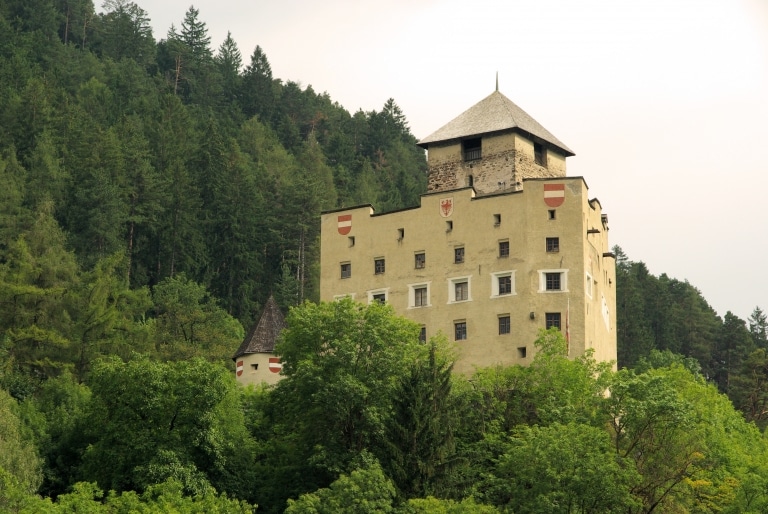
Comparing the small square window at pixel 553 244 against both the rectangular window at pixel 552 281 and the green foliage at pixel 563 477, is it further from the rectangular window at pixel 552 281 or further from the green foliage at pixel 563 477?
the green foliage at pixel 563 477

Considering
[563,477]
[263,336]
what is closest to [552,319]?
[563,477]

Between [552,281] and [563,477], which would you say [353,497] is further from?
[552,281]

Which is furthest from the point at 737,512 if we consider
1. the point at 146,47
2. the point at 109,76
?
the point at 146,47

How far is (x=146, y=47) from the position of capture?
147m

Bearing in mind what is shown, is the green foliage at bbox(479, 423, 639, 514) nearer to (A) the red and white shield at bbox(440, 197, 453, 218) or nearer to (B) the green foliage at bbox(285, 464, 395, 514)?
(B) the green foliage at bbox(285, 464, 395, 514)

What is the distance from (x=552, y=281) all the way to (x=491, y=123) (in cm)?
858

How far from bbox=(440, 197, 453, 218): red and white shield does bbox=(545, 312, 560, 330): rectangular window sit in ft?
17.8

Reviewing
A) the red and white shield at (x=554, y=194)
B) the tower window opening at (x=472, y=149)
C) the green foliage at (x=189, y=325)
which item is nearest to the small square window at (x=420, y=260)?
the red and white shield at (x=554, y=194)

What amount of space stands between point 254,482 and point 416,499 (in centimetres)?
608

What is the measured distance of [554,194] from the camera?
57750 millimetres

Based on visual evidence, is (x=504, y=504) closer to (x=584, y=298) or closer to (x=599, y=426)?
(x=599, y=426)

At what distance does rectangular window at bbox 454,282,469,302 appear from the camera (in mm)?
58250

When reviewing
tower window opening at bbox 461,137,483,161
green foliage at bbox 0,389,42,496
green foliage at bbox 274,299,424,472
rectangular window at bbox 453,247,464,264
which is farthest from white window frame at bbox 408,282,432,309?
green foliage at bbox 0,389,42,496

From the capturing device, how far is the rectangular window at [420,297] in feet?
194
